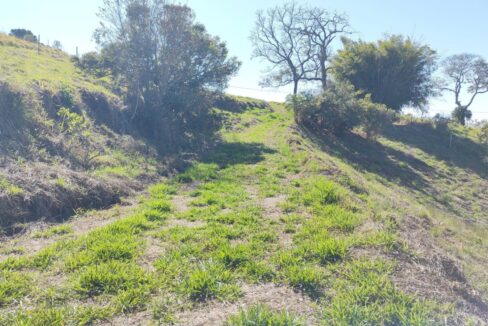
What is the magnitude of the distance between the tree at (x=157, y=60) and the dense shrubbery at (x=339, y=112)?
738 cm

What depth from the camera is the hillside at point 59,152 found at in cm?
614

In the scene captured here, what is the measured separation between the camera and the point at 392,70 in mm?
27812

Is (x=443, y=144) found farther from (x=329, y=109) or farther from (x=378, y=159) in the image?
(x=329, y=109)

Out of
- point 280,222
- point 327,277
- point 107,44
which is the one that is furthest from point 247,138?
point 327,277

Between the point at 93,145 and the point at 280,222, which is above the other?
the point at 93,145

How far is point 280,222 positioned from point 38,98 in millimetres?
8878

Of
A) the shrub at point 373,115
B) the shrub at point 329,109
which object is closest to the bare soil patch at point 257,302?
the shrub at point 329,109

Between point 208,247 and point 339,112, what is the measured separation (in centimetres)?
1775

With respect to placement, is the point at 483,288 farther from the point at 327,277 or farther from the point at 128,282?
the point at 128,282

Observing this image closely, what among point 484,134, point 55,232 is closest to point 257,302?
point 55,232

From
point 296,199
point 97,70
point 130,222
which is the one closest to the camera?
point 130,222

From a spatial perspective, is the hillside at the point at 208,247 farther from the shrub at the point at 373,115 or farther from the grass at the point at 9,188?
the shrub at the point at 373,115

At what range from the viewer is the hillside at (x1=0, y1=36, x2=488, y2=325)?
11.0 ft

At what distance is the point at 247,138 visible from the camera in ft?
58.2
